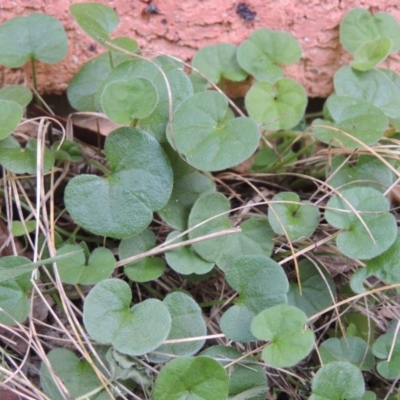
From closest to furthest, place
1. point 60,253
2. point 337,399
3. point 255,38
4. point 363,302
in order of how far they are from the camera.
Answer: point 337,399
point 60,253
point 363,302
point 255,38

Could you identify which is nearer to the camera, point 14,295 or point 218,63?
point 14,295

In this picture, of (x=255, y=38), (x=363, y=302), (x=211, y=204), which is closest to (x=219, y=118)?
(x=211, y=204)

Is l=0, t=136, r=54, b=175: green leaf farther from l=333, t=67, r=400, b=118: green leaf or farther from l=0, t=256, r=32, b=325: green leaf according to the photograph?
l=333, t=67, r=400, b=118: green leaf

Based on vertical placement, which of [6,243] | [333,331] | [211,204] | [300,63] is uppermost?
[300,63]

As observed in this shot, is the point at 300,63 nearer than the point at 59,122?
No

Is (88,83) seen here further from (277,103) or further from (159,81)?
(277,103)

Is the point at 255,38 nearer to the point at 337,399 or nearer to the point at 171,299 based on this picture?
the point at 171,299

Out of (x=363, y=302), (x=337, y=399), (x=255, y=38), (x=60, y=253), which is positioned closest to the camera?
(x=337, y=399)

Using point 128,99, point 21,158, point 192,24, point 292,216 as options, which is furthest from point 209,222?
point 192,24

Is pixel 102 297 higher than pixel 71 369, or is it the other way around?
pixel 102 297
